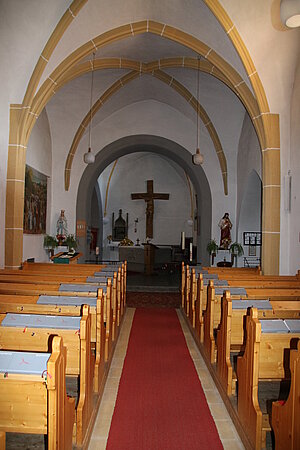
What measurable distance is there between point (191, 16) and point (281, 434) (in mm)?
6627

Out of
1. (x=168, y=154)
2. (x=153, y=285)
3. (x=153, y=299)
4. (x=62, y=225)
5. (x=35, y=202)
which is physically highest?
(x=168, y=154)

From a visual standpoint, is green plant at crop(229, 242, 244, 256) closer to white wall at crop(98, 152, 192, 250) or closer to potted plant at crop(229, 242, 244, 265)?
potted plant at crop(229, 242, 244, 265)

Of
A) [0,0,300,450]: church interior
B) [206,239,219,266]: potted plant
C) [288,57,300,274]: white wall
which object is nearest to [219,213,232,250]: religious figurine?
[0,0,300,450]: church interior


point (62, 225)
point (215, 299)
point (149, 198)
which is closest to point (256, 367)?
point (215, 299)

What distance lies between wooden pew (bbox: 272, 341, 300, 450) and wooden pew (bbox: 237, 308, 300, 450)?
23cm

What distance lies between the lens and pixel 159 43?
8297 mm

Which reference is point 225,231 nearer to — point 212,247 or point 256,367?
point 212,247

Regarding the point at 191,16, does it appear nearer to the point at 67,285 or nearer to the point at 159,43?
the point at 159,43

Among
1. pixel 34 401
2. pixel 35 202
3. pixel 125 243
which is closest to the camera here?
pixel 34 401

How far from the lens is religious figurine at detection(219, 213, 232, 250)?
1098cm

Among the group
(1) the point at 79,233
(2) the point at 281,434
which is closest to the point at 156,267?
(1) the point at 79,233

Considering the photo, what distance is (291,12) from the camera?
4.38m

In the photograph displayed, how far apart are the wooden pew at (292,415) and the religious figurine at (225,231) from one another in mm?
8841

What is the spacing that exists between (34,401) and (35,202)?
819cm
